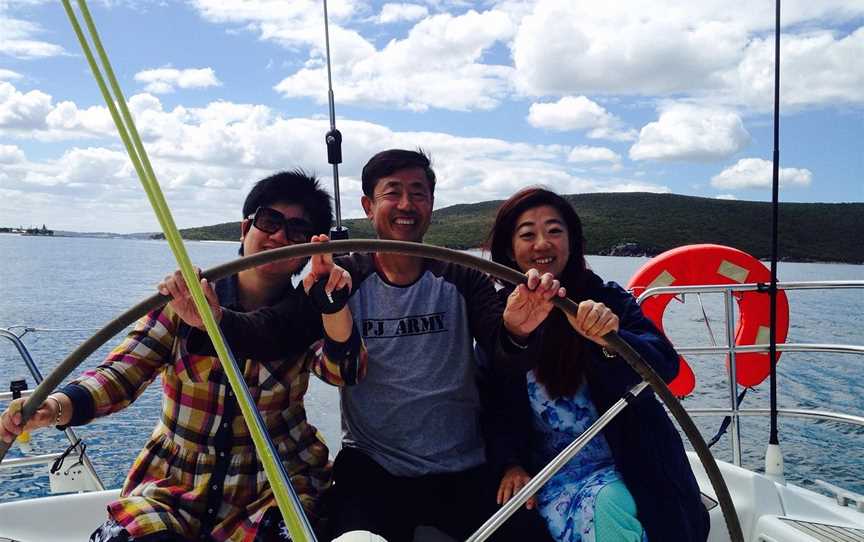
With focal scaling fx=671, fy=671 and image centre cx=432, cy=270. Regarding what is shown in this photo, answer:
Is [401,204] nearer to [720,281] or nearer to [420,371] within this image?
[420,371]

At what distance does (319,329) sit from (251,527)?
1.84ft

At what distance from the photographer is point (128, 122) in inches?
28.7

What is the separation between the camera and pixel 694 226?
66.6 metres

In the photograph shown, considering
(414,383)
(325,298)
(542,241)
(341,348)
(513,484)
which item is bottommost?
(513,484)

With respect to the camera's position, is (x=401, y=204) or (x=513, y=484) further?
(x=401, y=204)

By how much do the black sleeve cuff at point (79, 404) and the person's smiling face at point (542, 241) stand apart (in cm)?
129

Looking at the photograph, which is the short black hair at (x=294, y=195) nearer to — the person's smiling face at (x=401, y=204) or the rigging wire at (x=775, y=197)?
the person's smiling face at (x=401, y=204)

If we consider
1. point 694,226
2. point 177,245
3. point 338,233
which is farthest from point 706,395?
point 694,226

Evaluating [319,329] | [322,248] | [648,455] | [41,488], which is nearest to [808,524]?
[648,455]

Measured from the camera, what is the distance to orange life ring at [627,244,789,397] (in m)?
4.34

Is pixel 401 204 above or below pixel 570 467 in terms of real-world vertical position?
above

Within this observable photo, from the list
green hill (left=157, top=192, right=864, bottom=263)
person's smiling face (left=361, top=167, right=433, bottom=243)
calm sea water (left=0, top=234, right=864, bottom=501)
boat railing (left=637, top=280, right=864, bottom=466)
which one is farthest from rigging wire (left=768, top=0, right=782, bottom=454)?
green hill (left=157, top=192, right=864, bottom=263)

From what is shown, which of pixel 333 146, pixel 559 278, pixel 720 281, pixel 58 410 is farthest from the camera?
pixel 720 281

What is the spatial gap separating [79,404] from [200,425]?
1.00 feet
